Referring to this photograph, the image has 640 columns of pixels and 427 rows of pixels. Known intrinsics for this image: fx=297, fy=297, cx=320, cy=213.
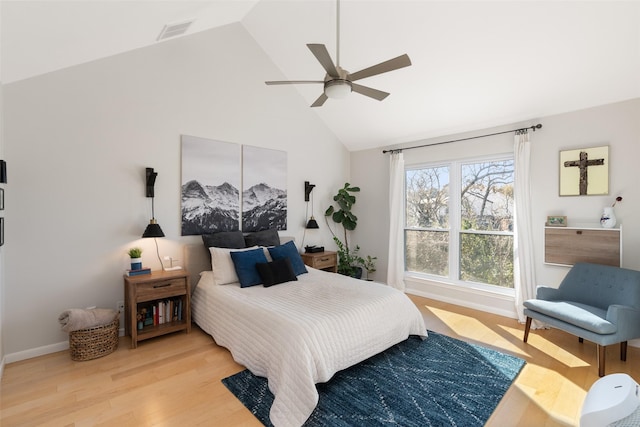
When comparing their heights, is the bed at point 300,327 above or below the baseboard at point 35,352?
above

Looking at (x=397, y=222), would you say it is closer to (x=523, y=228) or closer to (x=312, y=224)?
(x=312, y=224)

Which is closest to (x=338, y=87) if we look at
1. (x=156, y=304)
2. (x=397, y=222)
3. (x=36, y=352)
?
(x=156, y=304)

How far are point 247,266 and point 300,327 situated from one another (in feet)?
4.31

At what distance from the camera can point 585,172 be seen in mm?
3240

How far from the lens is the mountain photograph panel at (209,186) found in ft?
12.0

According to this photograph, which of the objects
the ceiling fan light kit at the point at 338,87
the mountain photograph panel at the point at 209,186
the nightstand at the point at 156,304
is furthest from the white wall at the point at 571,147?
the nightstand at the point at 156,304

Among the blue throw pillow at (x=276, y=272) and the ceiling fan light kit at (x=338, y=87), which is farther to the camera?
the blue throw pillow at (x=276, y=272)

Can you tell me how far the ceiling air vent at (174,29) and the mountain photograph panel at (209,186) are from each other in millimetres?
1058

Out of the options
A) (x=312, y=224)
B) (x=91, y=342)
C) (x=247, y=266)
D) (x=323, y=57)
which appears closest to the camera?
(x=323, y=57)

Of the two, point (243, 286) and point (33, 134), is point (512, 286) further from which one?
point (33, 134)

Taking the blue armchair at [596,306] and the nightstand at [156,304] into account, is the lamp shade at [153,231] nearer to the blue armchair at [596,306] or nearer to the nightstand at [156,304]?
the nightstand at [156,304]

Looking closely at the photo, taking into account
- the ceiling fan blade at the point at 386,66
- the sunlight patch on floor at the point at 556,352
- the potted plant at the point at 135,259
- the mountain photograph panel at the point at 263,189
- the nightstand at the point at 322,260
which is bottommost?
the sunlight patch on floor at the point at 556,352

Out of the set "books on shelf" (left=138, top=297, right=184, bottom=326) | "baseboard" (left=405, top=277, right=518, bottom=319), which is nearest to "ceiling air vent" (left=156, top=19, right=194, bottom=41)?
"books on shelf" (left=138, top=297, right=184, bottom=326)

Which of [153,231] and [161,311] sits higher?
[153,231]
